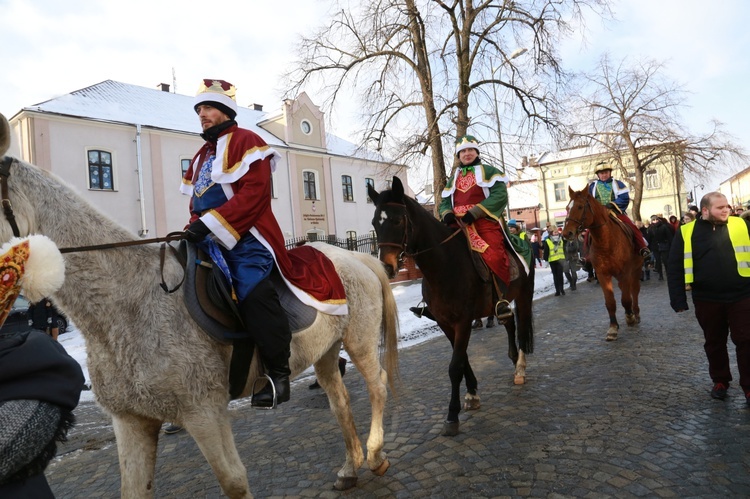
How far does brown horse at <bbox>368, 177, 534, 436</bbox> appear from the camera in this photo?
450cm

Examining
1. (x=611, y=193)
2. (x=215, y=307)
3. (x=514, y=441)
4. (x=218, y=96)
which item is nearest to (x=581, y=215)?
(x=611, y=193)

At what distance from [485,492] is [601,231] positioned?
6283mm

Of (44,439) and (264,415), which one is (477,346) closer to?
(264,415)

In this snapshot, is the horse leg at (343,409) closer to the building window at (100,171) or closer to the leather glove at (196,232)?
the leather glove at (196,232)

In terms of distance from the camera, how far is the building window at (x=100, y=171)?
70.7 ft

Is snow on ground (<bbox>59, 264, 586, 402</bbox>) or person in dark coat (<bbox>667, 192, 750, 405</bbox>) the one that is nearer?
person in dark coat (<bbox>667, 192, 750, 405</bbox>)

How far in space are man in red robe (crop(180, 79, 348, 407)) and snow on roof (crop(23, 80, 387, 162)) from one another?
17134 mm

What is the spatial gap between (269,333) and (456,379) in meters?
2.47

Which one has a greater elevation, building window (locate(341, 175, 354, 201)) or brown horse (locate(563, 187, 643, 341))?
building window (locate(341, 175, 354, 201))

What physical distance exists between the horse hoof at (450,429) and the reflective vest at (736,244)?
9.04 feet

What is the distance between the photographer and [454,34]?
624 inches

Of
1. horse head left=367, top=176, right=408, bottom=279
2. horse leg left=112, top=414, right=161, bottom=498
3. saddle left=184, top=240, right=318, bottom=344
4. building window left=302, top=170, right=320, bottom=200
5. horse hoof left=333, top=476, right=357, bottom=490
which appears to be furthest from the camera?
building window left=302, top=170, right=320, bottom=200

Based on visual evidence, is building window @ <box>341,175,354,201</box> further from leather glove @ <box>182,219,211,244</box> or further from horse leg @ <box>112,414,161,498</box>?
horse leg @ <box>112,414,161,498</box>

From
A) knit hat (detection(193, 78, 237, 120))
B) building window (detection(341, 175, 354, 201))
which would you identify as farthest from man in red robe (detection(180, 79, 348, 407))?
building window (detection(341, 175, 354, 201))
